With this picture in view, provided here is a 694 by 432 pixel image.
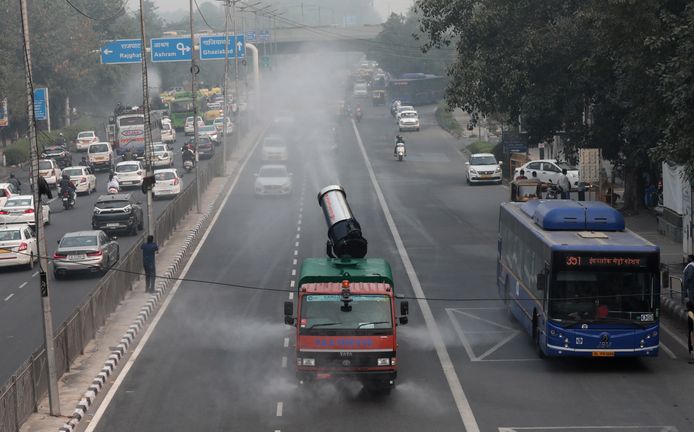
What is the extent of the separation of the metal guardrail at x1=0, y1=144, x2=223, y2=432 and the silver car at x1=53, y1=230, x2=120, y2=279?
1.32 m

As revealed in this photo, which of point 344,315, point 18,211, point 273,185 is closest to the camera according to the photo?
point 344,315

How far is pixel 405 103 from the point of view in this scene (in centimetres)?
13912

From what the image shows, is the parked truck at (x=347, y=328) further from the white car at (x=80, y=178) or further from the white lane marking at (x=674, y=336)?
the white car at (x=80, y=178)

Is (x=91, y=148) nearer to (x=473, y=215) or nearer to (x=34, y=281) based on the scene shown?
(x=473, y=215)

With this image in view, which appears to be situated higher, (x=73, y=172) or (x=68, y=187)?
(x=73, y=172)

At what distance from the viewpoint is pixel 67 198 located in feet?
184

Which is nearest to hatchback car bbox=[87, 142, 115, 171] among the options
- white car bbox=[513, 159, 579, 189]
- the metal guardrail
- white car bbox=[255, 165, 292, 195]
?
white car bbox=[255, 165, 292, 195]

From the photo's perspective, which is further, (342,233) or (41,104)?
(41,104)

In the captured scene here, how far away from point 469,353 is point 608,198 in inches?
857

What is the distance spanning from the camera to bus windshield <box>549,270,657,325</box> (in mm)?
23062

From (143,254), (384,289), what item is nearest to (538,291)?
(384,289)

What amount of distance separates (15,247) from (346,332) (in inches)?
827

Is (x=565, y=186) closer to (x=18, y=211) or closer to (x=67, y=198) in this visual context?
(x=18, y=211)

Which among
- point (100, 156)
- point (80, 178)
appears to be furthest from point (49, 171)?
point (100, 156)
